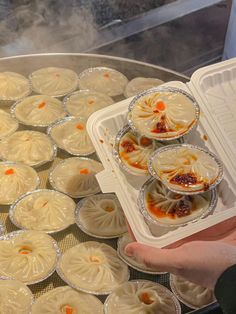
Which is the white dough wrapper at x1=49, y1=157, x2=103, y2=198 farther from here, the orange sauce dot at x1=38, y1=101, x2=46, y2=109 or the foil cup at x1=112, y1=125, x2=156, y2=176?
the orange sauce dot at x1=38, y1=101, x2=46, y2=109

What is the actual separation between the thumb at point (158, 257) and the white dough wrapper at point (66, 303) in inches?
24.2

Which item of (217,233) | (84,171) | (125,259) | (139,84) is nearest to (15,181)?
(84,171)

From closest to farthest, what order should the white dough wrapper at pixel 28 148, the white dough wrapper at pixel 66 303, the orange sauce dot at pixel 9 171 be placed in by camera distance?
the white dough wrapper at pixel 66 303 → the orange sauce dot at pixel 9 171 → the white dough wrapper at pixel 28 148

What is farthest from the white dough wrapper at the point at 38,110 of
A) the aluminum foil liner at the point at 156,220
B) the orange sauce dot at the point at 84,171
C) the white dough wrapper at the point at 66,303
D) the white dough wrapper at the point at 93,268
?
the white dough wrapper at the point at 66,303

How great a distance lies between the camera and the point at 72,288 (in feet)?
10.2

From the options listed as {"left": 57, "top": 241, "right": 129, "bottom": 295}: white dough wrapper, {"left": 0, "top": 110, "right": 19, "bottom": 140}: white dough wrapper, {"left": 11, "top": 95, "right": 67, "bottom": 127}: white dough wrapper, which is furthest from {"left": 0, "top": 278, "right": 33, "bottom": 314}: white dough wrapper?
{"left": 11, "top": 95, "right": 67, "bottom": 127}: white dough wrapper

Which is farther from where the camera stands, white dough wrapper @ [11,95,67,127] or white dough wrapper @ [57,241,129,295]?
white dough wrapper @ [11,95,67,127]

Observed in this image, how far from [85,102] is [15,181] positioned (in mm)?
1077

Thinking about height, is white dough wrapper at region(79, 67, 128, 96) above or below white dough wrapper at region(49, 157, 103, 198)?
above

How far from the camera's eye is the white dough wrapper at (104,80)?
4543 millimetres

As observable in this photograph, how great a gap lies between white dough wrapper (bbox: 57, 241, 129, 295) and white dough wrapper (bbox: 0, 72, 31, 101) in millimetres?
1716

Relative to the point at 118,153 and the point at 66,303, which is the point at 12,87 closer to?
the point at 118,153

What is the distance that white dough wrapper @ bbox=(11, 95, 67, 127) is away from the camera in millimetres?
4211

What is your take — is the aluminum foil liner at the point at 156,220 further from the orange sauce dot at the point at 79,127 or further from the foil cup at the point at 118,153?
the orange sauce dot at the point at 79,127
